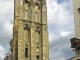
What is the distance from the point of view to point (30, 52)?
Answer: 1432 inches

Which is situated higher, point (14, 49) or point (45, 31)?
point (45, 31)

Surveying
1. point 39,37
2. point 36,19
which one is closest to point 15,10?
point 36,19

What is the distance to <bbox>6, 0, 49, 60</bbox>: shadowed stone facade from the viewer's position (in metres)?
36.2

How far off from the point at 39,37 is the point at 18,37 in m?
4.97

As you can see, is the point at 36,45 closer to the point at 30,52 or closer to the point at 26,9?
the point at 30,52

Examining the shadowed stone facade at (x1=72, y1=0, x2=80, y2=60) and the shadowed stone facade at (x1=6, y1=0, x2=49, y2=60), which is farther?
the shadowed stone facade at (x1=6, y1=0, x2=49, y2=60)

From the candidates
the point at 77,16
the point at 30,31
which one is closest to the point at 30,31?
the point at 30,31

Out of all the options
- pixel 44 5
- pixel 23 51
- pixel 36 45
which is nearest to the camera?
pixel 23 51

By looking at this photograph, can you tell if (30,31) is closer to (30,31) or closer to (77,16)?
(30,31)

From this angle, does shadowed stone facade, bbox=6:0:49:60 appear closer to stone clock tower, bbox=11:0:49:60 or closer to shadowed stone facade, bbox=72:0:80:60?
stone clock tower, bbox=11:0:49:60

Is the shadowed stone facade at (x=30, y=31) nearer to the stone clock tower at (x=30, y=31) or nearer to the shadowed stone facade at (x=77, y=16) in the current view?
the stone clock tower at (x=30, y=31)

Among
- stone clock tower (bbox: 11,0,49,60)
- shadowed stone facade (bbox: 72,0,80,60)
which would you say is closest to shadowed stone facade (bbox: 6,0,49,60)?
stone clock tower (bbox: 11,0,49,60)

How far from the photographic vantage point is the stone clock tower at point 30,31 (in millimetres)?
36156

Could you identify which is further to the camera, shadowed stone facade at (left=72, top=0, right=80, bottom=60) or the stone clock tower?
the stone clock tower
